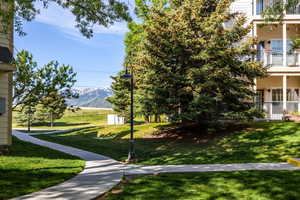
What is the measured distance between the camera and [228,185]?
Answer: 18.3 feet

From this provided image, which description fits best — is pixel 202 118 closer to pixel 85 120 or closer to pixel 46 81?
pixel 46 81

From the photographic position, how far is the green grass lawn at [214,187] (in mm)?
4879

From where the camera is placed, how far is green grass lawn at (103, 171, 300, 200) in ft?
16.0

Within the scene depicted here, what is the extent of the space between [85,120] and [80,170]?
1500 inches

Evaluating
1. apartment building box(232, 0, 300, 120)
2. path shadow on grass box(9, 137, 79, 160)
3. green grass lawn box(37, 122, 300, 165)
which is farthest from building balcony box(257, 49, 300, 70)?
path shadow on grass box(9, 137, 79, 160)

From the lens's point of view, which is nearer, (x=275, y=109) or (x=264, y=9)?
(x=275, y=109)

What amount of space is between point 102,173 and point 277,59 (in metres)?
15.1

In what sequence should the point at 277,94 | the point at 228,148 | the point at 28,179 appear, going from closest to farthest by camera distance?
the point at 28,179, the point at 228,148, the point at 277,94

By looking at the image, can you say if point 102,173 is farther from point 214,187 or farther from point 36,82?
point 36,82

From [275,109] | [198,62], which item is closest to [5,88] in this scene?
[198,62]

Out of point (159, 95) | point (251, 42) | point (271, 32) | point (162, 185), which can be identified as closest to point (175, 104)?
point (159, 95)

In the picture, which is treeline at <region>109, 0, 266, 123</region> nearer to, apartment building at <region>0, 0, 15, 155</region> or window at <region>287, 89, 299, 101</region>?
apartment building at <region>0, 0, 15, 155</region>

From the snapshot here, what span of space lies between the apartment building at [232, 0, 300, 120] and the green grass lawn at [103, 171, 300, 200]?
1110 cm

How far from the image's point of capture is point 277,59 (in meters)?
16.8
